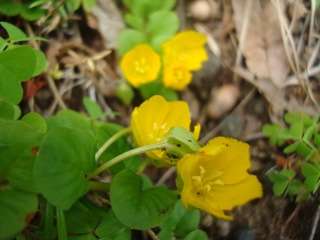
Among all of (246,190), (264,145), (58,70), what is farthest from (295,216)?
(58,70)

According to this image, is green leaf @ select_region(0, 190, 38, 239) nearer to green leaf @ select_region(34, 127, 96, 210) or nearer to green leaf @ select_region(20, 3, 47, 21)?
green leaf @ select_region(34, 127, 96, 210)

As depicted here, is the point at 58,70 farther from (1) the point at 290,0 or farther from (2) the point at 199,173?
(1) the point at 290,0

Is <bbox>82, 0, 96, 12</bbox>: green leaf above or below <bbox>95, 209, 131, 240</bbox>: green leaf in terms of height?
above

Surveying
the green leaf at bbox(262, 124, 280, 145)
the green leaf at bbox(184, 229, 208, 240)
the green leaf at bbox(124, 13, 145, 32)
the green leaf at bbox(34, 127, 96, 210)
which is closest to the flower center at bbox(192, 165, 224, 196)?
the green leaf at bbox(184, 229, 208, 240)

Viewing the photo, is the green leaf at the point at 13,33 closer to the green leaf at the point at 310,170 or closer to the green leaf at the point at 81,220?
the green leaf at the point at 81,220

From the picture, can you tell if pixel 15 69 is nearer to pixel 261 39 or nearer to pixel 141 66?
pixel 141 66
